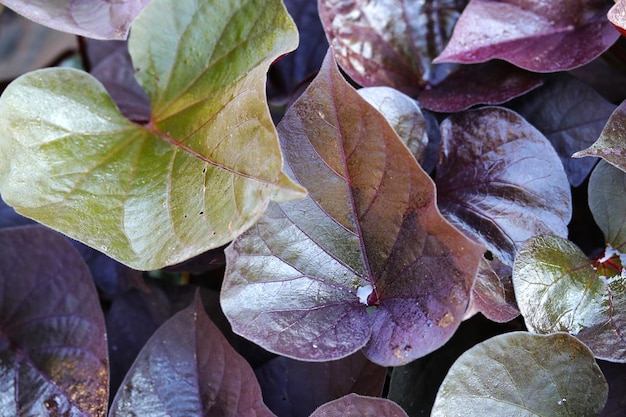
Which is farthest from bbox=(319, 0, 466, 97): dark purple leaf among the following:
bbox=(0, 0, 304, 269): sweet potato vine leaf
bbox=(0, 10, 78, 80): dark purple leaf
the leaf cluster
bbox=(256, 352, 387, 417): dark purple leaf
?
bbox=(0, 10, 78, 80): dark purple leaf

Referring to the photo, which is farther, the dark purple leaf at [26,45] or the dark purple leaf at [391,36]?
the dark purple leaf at [26,45]

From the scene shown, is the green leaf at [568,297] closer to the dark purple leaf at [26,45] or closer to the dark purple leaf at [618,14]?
the dark purple leaf at [618,14]

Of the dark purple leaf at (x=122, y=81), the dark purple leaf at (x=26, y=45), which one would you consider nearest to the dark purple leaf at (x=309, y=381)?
the dark purple leaf at (x=122, y=81)

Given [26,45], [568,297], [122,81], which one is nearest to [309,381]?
[568,297]

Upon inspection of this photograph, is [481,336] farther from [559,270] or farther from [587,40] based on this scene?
[587,40]

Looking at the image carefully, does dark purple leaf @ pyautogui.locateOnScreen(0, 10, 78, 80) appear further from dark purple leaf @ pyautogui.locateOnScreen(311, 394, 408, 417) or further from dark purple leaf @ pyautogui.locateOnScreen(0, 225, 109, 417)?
dark purple leaf @ pyautogui.locateOnScreen(311, 394, 408, 417)
